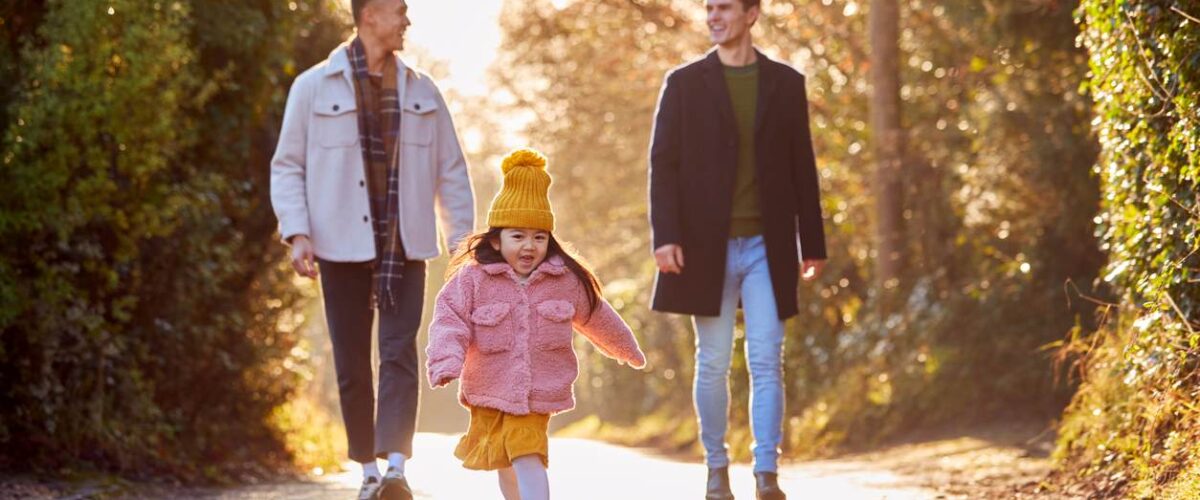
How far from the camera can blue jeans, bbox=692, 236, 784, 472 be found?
23.5ft

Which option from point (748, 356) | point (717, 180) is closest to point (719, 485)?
point (748, 356)

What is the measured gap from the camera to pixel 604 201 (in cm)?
2516

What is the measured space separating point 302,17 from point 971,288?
5.89m

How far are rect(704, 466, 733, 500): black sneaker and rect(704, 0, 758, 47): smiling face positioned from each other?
5.86 ft

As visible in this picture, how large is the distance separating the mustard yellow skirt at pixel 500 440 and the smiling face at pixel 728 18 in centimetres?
218

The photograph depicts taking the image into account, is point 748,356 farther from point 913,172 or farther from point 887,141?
point 913,172

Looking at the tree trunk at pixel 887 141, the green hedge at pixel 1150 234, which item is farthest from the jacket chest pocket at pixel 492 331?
the tree trunk at pixel 887 141

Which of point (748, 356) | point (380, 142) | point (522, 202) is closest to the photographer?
point (522, 202)

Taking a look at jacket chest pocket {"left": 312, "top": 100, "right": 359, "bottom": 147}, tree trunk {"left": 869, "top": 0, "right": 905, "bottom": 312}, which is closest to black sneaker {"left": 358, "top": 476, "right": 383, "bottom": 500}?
jacket chest pocket {"left": 312, "top": 100, "right": 359, "bottom": 147}

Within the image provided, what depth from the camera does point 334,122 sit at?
7.45m

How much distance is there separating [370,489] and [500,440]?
1648 millimetres

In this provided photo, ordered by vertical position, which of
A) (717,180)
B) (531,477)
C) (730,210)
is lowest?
(531,477)

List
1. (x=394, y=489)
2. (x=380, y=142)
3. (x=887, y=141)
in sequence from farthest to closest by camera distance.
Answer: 1. (x=887, y=141)
2. (x=380, y=142)
3. (x=394, y=489)

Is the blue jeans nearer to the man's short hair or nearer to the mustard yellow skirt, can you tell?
the mustard yellow skirt
